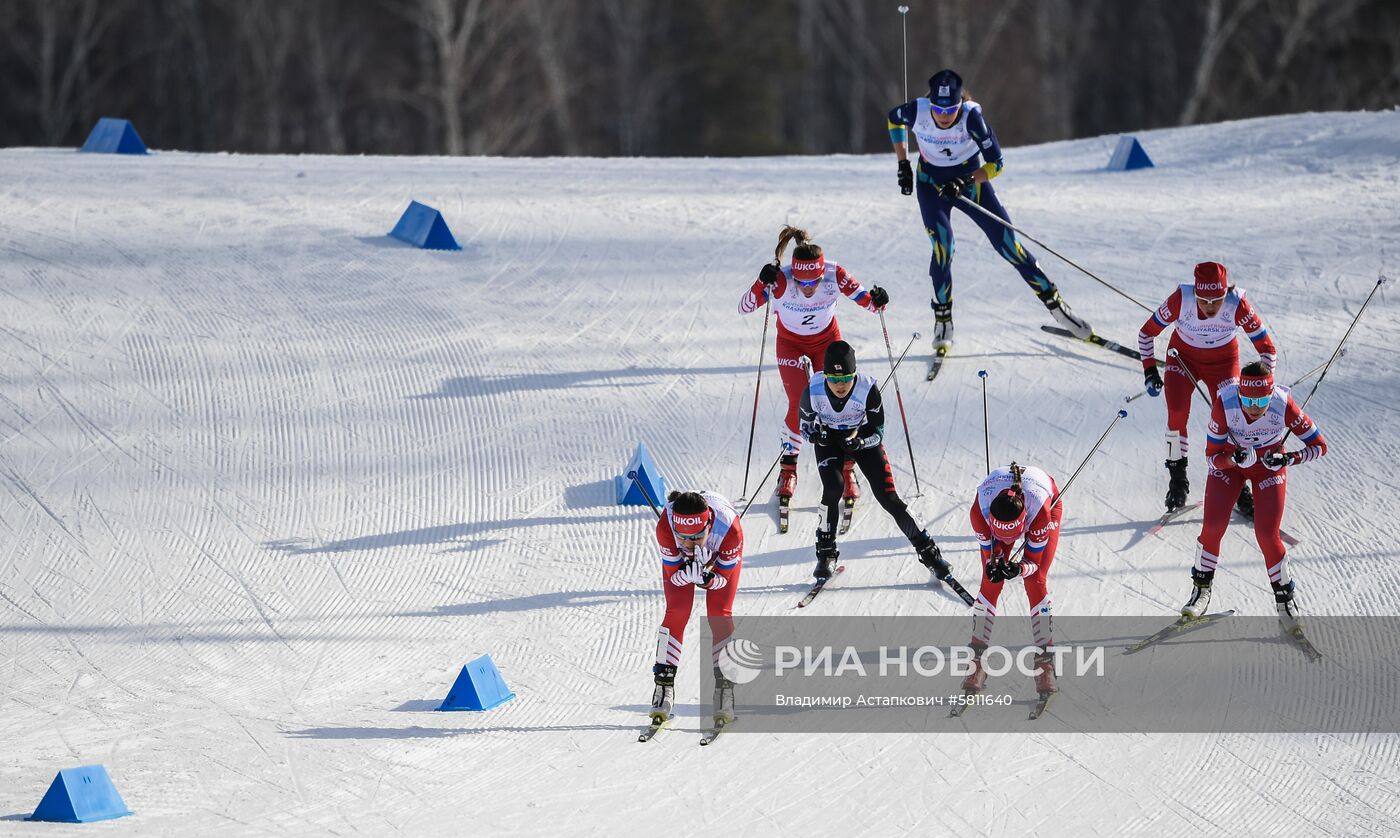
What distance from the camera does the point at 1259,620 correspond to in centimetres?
833

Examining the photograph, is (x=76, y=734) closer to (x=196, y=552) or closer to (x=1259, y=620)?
(x=196, y=552)

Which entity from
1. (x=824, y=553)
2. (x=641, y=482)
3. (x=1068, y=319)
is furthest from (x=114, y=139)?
(x=824, y=553)

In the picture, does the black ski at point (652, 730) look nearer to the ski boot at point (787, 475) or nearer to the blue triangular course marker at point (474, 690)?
the blue triangular course marker at point (474, 690)

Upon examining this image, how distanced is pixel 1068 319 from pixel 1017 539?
4.19 meters

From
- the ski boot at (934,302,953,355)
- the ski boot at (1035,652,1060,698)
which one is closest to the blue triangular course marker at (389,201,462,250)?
the ski boot at (934,302,953,355)

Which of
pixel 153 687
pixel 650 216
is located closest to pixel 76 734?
pixel 153 687

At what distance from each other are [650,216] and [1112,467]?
218 inches

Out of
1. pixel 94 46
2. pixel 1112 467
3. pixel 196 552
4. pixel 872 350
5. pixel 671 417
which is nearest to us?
pixel 196 552

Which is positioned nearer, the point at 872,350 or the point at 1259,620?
the point at 1259,620

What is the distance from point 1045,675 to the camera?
7.57m

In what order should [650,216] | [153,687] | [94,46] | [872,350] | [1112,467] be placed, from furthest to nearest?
[94,46] → [650,216] → [872,350] → [1112,467] → [153,687]

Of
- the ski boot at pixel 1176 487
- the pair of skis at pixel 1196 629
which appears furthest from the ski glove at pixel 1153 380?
the pair of skis at pixel 1196 629

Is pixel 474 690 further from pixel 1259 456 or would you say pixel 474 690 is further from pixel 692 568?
pixel 1259 456

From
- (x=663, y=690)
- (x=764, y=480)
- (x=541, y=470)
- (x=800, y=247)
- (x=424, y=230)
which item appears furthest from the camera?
(x=424, y=230)
